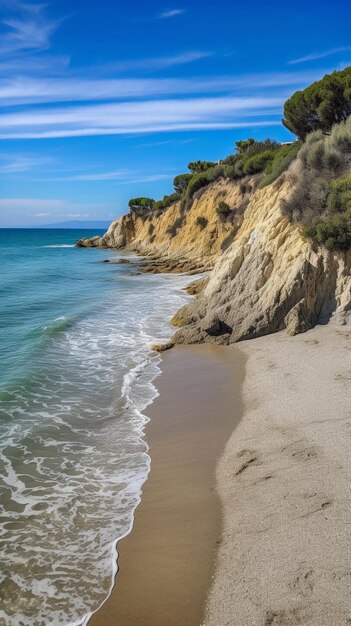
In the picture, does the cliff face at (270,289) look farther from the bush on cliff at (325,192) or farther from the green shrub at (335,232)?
the bush on cliff at (325,192)

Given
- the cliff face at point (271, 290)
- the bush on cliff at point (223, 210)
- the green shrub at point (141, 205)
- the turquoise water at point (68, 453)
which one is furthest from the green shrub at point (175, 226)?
the cliff face at point (271, 290)

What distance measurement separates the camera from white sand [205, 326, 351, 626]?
4.79m

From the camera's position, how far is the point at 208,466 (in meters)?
8.03

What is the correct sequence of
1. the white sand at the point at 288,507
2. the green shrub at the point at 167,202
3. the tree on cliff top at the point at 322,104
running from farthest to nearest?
the green shrub at the point at 167,202
the tree on cliff top at the point at 322,104
the white sand at the point at 288,507

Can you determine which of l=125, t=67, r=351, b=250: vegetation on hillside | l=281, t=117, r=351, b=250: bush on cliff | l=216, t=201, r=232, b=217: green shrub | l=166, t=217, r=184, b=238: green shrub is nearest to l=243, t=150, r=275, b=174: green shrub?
l=125, t=67, r=351, b=250: vegetation on hillside

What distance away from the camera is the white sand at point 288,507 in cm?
479

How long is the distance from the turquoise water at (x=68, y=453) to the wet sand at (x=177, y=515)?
0.25 m

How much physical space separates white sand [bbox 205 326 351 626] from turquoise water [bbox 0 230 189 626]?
5.27ft

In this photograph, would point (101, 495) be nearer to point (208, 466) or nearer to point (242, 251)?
point (208, 466)

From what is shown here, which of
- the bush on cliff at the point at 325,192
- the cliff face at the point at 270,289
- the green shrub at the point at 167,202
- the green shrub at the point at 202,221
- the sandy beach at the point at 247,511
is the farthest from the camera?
the green shrub at the point at 167,202

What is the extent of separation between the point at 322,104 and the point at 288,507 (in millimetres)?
26449

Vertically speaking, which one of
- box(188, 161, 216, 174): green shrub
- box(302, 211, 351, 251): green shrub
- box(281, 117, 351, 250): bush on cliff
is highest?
box(188, 161, 216, 174): green shrub

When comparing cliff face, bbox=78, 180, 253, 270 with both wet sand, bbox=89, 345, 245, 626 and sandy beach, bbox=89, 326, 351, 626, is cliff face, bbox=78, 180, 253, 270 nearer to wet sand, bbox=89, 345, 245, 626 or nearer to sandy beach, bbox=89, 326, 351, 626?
wet sand, bbox=89, 345, 245, 626

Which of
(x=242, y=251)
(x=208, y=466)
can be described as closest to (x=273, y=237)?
(x=242, y=251)
